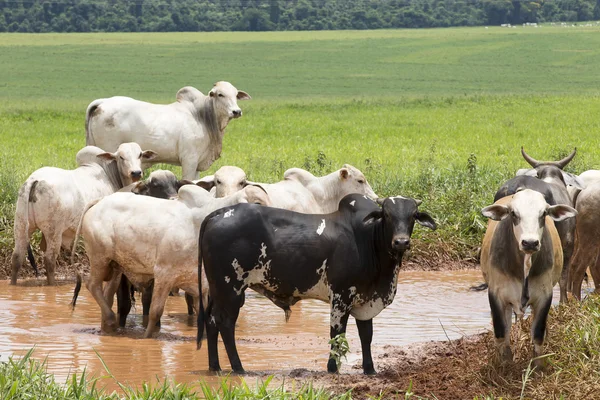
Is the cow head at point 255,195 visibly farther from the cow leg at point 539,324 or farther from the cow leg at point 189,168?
the cow leg at point 189,168

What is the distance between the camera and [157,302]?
8938 mm

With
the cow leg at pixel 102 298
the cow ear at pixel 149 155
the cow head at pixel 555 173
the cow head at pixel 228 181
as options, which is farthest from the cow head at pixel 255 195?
the cow ear at pixel 149 155

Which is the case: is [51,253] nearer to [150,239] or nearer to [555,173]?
[150,239]

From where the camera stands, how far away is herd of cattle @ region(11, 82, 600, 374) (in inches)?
296

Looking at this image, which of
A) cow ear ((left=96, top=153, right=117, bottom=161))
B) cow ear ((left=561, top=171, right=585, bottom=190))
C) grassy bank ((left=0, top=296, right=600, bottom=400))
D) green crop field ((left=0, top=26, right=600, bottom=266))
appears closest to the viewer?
grassy bank ((left=0, top=296, right=600, bottom=400))

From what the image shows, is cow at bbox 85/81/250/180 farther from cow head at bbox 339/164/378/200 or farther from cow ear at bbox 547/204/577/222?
cow ear at bbox 547/204/577/222

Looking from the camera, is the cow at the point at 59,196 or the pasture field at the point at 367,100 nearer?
the cow at the point at 59,196

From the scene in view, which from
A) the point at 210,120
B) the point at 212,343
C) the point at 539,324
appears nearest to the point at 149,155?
the point at 210,120

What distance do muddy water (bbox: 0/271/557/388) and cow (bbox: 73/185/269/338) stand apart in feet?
1.33

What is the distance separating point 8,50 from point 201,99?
5236cm

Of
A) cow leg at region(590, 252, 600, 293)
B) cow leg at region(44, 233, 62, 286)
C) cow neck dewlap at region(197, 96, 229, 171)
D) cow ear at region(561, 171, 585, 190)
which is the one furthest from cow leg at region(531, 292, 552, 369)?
cow neck dewlap at region(197, 96, 229, 171)

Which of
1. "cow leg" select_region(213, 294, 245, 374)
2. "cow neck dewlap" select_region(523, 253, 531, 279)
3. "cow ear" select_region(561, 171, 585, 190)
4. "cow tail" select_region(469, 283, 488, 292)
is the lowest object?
"cow tail" select_region(469, 283, 488, 292)

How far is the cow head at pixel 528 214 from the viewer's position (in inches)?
277

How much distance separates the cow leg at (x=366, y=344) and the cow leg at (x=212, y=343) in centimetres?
97
